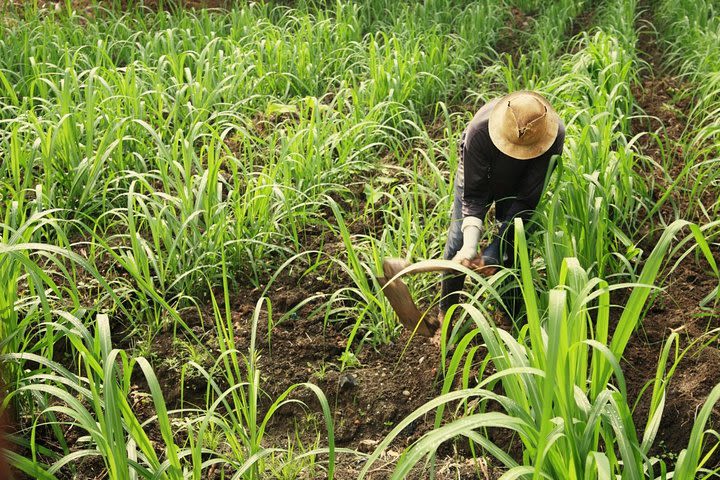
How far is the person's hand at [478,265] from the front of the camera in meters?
2.68

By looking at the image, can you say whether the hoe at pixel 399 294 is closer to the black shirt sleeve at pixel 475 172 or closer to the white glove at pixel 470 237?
the white glove at pixel 470 237

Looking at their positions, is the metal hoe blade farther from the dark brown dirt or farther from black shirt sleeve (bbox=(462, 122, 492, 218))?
the dark brown dirt

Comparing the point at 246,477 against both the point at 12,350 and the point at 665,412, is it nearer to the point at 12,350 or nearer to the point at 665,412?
the point at 12,350

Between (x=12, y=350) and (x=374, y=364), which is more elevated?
(x=12, y=350)

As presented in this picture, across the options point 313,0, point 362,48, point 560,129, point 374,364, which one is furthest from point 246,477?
point 313,0

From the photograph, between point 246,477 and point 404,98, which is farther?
point 404,98

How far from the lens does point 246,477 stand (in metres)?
2.36

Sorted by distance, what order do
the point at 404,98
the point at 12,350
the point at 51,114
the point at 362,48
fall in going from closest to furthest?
1. the point at 12,350
2. the point at 51,114
3. the point at 404,98
4. the point at 362,48

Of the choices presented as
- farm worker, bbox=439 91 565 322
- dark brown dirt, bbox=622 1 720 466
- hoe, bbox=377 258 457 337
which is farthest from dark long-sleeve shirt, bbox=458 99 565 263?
dark brown dirt, bbox=622 1 720 466

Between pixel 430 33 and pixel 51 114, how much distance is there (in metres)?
2.71

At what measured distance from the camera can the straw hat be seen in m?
2.58

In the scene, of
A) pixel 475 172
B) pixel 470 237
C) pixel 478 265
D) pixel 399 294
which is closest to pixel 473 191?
pixel 475 172

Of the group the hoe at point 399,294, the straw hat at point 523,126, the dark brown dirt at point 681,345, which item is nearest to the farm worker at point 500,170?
the straw hat at point 523,126

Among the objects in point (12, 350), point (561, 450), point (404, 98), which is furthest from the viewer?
point (404, 98)
